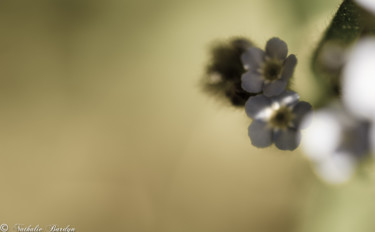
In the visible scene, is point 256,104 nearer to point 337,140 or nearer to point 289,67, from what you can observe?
point 289,67

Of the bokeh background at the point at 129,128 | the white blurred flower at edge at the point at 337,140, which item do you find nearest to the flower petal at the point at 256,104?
the white blurred flower at edge at the point at 337,140

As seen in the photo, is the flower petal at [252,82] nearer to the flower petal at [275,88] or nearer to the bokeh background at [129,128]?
the flower petal at [275,88]

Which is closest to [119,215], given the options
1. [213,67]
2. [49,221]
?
[49,221]

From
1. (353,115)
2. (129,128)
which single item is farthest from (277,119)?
(129,128)

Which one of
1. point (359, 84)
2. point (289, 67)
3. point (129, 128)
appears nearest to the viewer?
point (289, 67)

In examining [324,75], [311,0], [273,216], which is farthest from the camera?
[273,216]

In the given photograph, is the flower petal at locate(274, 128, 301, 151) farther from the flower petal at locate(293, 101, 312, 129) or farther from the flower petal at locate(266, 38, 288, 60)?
the flower petal at locate(266, 38, 288, 60)

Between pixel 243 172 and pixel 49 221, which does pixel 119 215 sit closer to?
pixel 49 221
